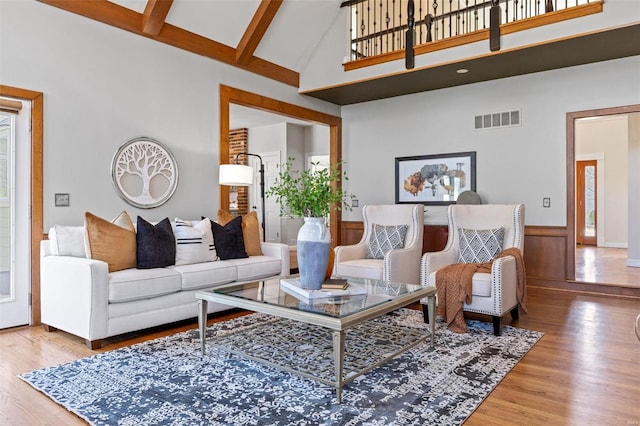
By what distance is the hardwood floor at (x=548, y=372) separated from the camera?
2.12 meters

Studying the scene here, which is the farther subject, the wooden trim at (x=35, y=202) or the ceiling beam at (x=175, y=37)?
the ceiling beam at (x=175, y=37)

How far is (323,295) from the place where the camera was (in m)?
2.75

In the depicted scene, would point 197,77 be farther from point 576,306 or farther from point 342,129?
point 576,306

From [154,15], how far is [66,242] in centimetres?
239

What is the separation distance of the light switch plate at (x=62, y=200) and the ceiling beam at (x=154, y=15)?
185cm

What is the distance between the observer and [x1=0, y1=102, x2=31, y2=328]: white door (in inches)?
146

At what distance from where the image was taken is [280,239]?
898 cm

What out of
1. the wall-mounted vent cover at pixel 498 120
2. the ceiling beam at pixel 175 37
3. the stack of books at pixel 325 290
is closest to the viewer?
the stack of books at pixel 325 290

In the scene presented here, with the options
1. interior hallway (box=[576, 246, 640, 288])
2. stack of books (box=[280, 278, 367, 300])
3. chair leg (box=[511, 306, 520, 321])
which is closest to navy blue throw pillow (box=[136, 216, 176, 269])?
stack of books (box=[280, 278, 367, 300])

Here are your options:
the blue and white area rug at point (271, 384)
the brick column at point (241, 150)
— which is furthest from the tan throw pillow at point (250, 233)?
the brick column at point (241, 150)

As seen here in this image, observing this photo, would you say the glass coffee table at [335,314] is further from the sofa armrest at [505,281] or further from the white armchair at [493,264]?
the sofa armrest at [505,281]

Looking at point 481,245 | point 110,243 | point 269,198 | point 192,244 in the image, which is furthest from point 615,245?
point 110,243

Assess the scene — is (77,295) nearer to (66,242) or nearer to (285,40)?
(66,242)

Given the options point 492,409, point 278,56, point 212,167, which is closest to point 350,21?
point 278,56
